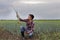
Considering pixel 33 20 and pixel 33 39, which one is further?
pixel 33 39

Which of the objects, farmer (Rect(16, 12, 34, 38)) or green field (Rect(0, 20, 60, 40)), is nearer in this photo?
farmer (Rect(16, 12, 34, 38))

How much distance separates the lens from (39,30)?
9.64m

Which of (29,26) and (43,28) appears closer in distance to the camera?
(29,26)

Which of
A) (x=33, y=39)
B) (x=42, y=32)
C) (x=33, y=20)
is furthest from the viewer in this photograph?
(x=42, y=32)

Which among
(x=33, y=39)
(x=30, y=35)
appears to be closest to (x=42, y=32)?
(x=33, y=39)

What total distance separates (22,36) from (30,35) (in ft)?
1.26

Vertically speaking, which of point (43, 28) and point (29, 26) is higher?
point (29, 26)

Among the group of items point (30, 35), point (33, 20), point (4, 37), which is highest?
point (33, 20)

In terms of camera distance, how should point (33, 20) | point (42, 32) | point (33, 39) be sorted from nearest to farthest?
point (33, 20), point (33, 39), point (42, 32)

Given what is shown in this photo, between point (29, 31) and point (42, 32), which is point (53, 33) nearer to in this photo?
point (42, 32)

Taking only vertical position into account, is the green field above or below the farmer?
below

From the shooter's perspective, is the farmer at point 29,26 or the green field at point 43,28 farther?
the green field at point 43,28

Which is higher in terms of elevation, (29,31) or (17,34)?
(29,31)

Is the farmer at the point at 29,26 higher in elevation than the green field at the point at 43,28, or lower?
higher
